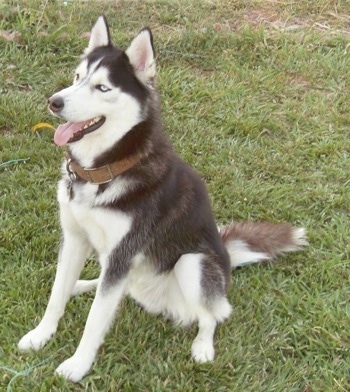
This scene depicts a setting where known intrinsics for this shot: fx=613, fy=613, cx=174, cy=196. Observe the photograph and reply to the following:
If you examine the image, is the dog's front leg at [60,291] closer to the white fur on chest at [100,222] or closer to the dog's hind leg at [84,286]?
the white fur on chest at [100,222]

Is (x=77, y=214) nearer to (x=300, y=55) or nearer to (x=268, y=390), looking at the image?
(x=268, y=390)

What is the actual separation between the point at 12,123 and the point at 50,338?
82.4 inches

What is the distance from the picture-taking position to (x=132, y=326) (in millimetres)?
3135

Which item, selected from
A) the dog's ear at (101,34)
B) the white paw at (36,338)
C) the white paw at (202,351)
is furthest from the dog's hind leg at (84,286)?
the dog's ear at (101,34)

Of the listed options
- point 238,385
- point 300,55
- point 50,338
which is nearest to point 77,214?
point 50,338

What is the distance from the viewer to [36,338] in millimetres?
2979

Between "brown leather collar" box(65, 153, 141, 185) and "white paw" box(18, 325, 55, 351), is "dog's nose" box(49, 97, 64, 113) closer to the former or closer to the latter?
"brown leather collar" box(65, 153, 141, 185)

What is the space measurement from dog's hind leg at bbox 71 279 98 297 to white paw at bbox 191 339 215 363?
2.18 ft

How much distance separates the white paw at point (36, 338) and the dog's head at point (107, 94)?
971mm

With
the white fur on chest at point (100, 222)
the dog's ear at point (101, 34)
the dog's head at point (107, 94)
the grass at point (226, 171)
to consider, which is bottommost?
the grass at point (226, 171)

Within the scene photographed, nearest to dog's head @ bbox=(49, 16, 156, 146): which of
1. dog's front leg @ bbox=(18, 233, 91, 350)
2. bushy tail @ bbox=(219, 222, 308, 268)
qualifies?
dog's front leg @ bbox=(18, 233, 91, 350)

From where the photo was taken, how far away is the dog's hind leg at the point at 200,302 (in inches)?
117

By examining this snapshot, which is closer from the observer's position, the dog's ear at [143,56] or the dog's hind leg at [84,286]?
the dog's ear at [143,56]

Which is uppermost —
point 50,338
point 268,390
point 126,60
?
point 126,60
